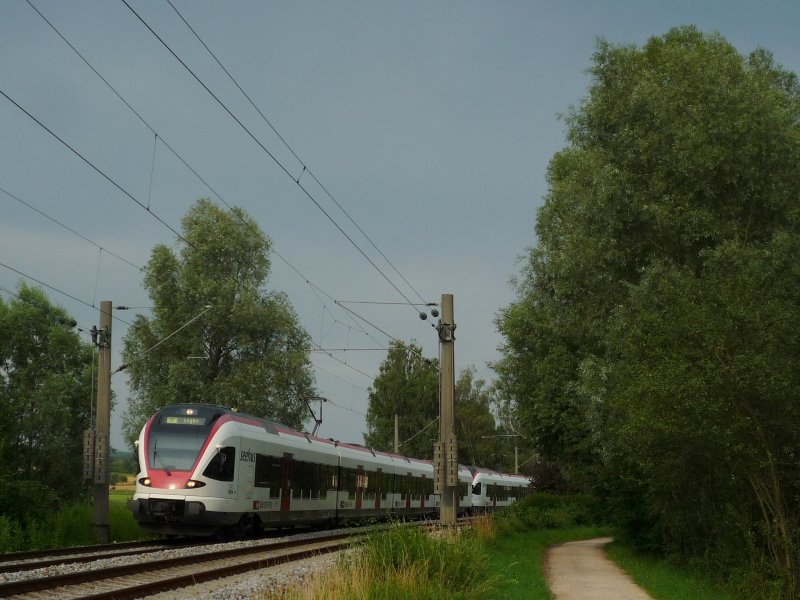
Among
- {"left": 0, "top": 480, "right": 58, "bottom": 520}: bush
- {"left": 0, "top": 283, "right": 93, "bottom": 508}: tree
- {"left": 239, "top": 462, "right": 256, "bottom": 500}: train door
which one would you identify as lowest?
{"left": 0, "top": 480, "right": 58, "bottom": 520}: bush

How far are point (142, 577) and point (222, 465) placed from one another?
8.42 m

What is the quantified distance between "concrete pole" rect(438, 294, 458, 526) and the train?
461 centimetres

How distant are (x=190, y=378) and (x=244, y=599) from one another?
41.7 meters

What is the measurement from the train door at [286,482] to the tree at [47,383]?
31126 mm

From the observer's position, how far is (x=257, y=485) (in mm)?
26547

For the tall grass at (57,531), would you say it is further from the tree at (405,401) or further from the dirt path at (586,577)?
the tree at (405,401)

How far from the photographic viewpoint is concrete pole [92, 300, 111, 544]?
25.7 meters

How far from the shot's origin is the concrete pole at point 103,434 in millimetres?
25734

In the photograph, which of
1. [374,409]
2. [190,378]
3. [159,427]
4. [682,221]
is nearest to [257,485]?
[159,427]

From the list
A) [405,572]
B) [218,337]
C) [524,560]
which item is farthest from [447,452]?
[218,337]

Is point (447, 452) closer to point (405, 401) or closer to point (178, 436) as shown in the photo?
point (178, 436)

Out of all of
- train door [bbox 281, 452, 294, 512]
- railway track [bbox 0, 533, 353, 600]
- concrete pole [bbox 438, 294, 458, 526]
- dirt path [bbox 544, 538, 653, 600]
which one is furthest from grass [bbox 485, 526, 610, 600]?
train door [bbox 281, 452, 294, 512]

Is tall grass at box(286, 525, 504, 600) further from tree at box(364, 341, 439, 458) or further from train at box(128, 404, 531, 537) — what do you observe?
tree at box(364, 341, 439, 458)

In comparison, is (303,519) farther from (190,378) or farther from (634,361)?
(190,378)
